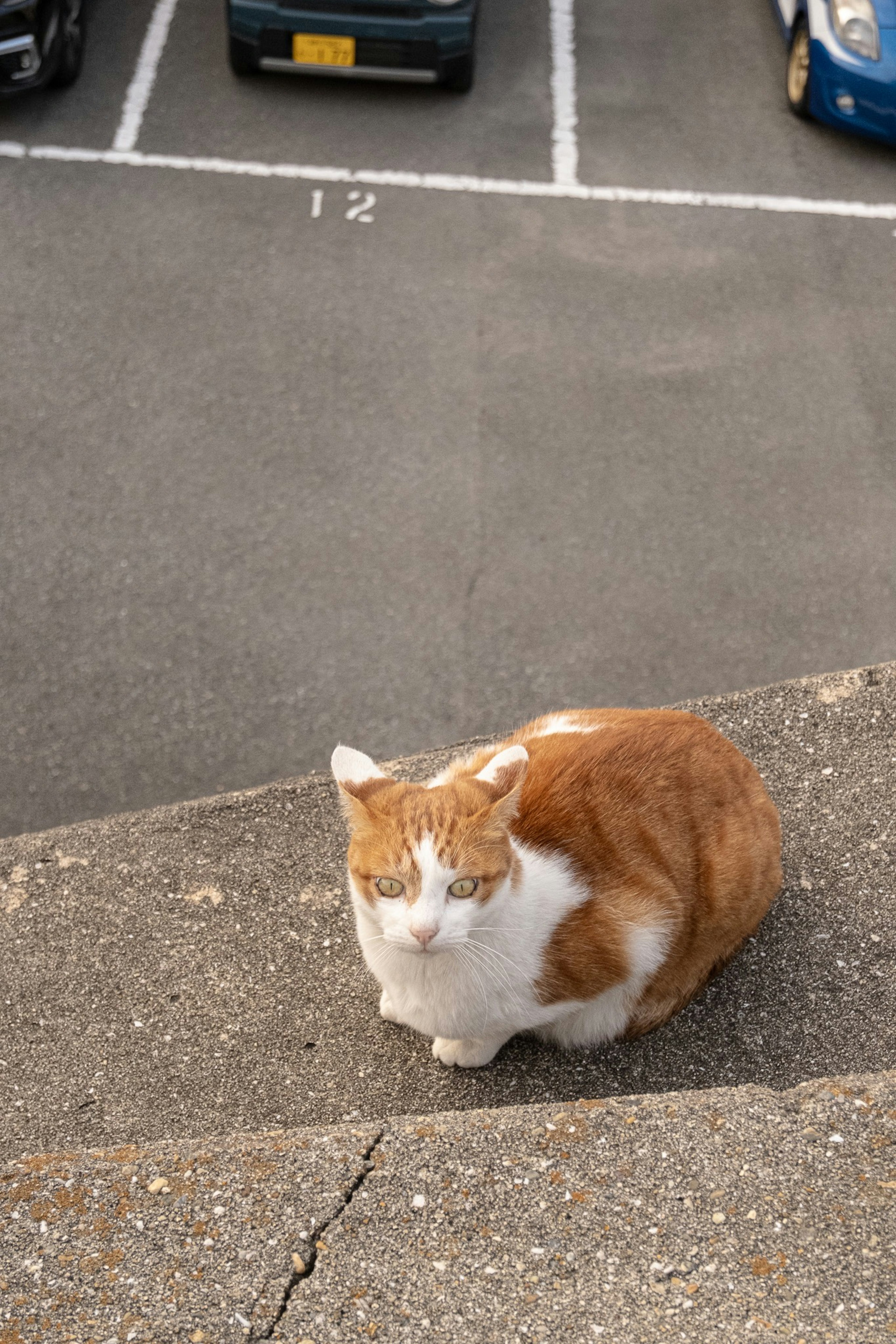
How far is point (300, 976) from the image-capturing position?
3174mm

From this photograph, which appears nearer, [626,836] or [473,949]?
[473,949]

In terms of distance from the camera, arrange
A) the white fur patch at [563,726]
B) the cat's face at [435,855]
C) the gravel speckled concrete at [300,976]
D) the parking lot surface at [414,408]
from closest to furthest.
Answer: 1. the cat's face at [435,855]
2. the gravel speckled concrete at [300,976]
3. the white fur patch at [563,726]
4. the parking lot surface at [414,408]

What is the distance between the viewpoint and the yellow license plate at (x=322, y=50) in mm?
7770

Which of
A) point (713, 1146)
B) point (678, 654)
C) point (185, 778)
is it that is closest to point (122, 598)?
point (185, 778)

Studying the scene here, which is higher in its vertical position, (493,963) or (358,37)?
(358,37)

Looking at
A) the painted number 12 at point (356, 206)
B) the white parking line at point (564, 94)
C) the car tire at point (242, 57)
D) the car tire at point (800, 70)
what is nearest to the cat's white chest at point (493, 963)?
the painted number 12 at point (356, 206)

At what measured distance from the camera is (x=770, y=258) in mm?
7203

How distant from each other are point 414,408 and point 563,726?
3483 mm

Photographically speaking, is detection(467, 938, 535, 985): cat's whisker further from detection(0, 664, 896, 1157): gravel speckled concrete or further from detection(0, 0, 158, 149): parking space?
detection(0, 0, 158, 149): parking space

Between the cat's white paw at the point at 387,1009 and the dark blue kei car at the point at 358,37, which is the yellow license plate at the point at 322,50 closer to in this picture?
the dark blue kei car at the point at 358,37

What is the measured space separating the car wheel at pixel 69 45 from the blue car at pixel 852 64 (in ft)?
16.7

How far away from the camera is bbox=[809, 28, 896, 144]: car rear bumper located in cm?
747

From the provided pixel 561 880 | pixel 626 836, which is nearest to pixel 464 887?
pixel 561 880

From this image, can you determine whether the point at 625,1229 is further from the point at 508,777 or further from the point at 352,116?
the point at 352,116
